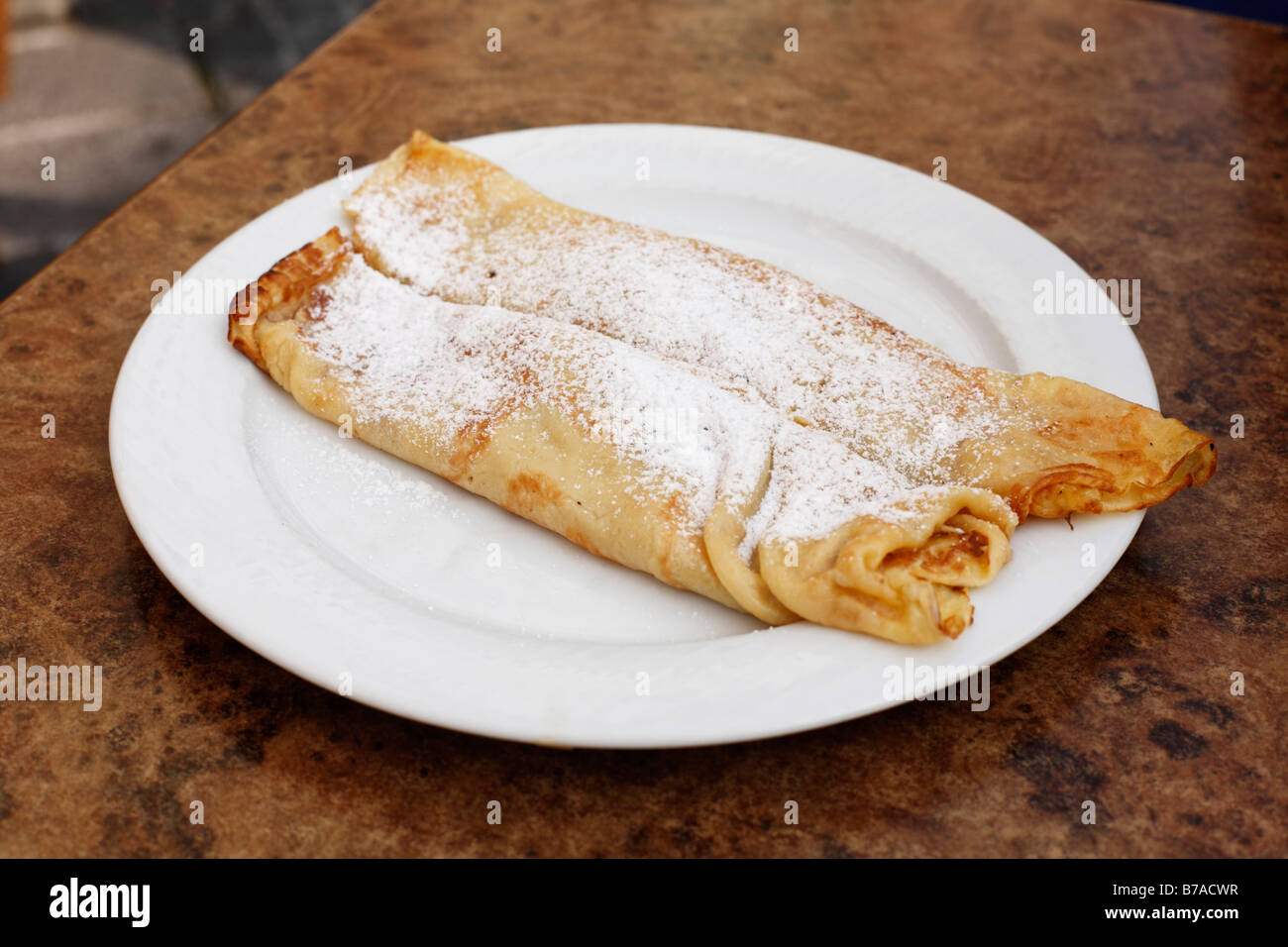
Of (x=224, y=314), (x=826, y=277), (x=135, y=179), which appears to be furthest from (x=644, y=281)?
(x=135, y=179)

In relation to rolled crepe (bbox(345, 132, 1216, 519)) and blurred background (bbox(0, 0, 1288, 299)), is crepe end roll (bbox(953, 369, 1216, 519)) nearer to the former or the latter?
rolled crepe (bbox(345, 132, 1216, 519))

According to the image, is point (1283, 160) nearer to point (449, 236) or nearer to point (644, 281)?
point (644, 281)

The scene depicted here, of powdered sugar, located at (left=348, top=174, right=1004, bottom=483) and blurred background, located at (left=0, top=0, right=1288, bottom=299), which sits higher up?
blurred background, located at (left=0, top=0, right=1288, bottom=299)

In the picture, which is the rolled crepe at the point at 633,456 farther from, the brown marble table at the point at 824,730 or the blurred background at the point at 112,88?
the blurred background at the point at 112,88

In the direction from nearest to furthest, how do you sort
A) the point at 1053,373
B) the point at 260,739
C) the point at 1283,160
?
the point at 260,739, the point at 1053,373, the point at 1283,160

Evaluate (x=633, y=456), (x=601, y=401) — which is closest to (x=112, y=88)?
(x=601, y=401)

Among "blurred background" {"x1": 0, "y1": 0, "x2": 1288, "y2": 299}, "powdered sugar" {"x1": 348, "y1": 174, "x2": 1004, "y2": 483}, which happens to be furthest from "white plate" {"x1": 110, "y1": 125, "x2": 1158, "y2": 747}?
"blurred background" {"x1": 0, "y1": 0, "x2": 1288, "y2": 299}
